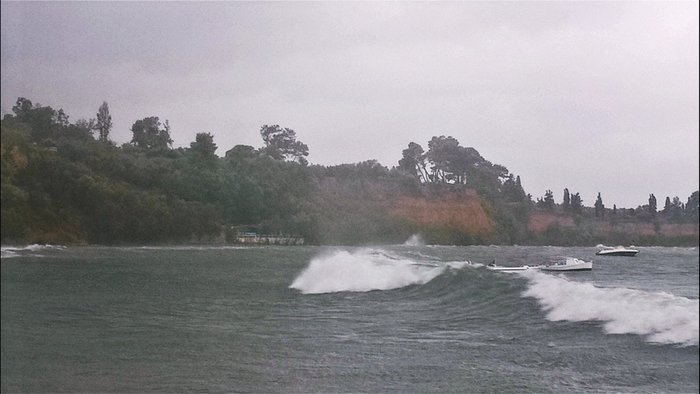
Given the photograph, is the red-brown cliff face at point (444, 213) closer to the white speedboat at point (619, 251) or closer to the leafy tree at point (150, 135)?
the white speedboat at point (619, 251)

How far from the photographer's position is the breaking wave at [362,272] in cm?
671

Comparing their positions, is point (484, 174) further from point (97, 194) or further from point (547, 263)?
point (97, 194)

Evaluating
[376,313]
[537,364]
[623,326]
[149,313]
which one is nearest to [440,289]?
[376,313]

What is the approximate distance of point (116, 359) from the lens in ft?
22.0

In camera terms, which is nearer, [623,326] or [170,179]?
[170,179]

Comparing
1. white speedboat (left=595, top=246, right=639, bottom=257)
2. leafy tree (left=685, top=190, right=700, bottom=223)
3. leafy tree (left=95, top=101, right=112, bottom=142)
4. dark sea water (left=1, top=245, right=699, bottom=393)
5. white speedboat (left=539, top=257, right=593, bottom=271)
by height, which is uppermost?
leafy tree (left=95, top=101, right=112, bottom=142)

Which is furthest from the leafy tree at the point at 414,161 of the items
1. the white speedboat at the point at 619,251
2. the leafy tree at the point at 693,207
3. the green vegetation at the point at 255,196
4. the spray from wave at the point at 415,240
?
the leafy tree at the point at 693,207

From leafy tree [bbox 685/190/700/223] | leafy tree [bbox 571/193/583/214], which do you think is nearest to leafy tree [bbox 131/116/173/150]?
leafy tree [bbox 571/193/583/214]

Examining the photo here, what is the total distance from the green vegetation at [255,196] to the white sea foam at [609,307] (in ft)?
4.11

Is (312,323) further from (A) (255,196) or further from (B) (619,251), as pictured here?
(B) (619,251)

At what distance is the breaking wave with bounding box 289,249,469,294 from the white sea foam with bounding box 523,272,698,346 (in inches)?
50.4

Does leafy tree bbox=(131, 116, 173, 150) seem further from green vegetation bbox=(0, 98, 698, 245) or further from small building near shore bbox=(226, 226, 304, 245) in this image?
small building near shore bbox=(226, 226, 304, 245)

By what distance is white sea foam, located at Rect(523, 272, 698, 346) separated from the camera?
7550mm

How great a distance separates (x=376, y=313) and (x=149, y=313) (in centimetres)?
213
